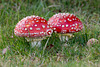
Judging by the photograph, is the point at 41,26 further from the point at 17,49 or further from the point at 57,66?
the point at 57,66

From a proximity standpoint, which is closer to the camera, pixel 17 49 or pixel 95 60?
pixel 95 60

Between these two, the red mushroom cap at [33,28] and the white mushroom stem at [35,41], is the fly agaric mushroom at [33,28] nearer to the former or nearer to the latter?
the red mushroom cap at [33,28]

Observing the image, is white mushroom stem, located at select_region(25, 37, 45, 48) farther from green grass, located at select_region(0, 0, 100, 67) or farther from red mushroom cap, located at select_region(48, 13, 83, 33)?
red mushroom cap, located at select_region(48, 13, 83, 33)

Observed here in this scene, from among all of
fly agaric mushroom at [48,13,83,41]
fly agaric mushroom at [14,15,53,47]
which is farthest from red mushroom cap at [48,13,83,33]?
fly agaric mushroom at [14,15,53,47]

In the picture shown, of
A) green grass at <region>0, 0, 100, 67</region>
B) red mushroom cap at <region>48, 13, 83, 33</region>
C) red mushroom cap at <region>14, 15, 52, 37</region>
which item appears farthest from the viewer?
red mushroom cap at <region>48, 13, 83, 33</region>

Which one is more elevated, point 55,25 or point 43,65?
point 55,25

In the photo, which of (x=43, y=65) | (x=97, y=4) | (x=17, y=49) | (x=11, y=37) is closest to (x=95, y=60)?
(x=43, y=65)

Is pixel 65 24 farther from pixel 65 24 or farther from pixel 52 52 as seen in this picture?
pixel 52 52

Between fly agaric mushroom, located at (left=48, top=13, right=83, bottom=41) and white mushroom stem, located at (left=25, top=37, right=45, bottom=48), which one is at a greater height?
fly agaric mushroom, located at (left=48, top=13, right=83, bottom=41)
